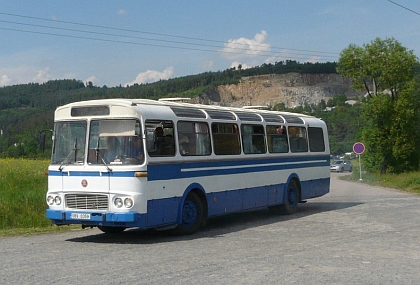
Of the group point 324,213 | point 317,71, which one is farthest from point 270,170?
point 317,71

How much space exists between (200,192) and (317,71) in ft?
606

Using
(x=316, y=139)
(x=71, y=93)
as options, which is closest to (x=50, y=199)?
(x=316, y=139)

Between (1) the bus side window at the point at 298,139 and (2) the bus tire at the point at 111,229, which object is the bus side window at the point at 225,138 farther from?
(1) the bus side window at the point at 298,139

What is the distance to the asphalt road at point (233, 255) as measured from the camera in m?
9.29

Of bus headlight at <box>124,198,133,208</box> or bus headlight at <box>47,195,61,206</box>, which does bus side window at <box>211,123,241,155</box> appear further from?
bus headlight at <box>47,195,61,206</box>

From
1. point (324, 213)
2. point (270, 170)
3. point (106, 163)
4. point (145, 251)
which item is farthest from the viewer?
point (324, 213)

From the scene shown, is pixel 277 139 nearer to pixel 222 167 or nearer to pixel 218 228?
pixel 222 167

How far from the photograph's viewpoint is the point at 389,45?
48.8m

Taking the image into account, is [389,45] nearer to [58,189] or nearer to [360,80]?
[360,80]

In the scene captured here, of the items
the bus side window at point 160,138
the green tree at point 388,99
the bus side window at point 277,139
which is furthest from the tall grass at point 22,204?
the green tree at point 388,99

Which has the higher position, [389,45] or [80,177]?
[389,45]

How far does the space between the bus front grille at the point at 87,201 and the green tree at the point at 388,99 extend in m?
37.6

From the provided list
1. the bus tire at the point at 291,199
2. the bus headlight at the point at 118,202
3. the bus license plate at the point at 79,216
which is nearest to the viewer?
the bus headlight at the point at 118,202

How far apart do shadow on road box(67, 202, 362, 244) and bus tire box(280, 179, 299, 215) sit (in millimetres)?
222
